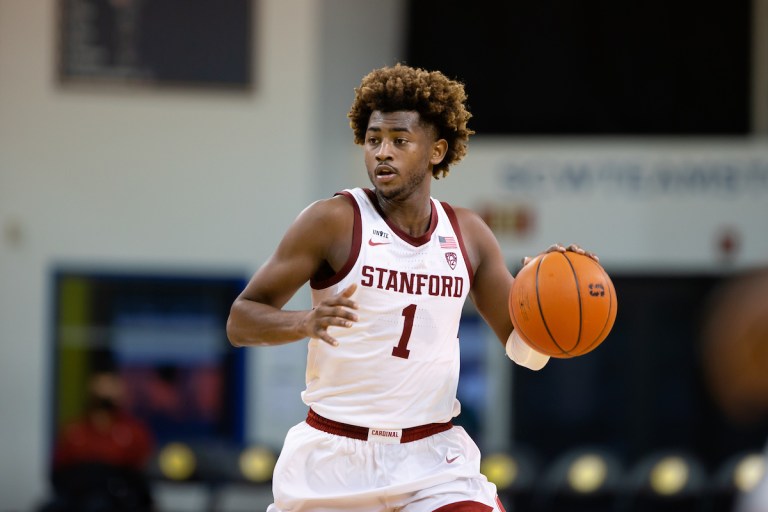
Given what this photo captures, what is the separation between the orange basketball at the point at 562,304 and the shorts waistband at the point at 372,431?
0.54 m

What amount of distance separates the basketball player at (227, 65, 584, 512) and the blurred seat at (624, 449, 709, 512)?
269 inches

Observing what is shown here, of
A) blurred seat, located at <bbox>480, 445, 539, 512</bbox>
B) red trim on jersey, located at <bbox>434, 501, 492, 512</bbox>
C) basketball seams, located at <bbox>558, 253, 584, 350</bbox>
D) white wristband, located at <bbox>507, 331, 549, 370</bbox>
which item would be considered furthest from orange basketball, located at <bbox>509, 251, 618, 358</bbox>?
blurred seat, located at <bbox>480, 445, 539, 512</bbox>

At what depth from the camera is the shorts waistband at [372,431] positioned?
5.23m

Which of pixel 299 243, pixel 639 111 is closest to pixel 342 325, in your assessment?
pixel 299 243

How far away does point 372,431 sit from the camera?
17.1 ft

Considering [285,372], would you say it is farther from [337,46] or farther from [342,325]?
[342,325]

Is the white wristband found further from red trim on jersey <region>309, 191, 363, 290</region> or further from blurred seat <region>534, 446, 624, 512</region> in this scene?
blurred seat <region>534, 446, 624, 512</region>

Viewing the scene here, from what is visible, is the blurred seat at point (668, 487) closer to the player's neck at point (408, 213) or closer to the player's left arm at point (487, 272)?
the player's left arm at point (487, 272)

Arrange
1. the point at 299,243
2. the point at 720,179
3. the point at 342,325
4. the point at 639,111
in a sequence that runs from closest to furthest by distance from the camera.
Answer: the point at 342,325, the point at 299,243, the point at 720,179, the point at 639,111

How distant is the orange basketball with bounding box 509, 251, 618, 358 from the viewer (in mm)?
5277

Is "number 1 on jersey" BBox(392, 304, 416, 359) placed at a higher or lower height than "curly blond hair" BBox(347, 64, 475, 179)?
lower

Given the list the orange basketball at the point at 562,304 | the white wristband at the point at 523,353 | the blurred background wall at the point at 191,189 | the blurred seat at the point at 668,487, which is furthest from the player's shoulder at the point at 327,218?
the blurred background wall at the point at 191,189

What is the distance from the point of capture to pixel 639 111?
1590cm

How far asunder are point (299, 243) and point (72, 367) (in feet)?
34.2
